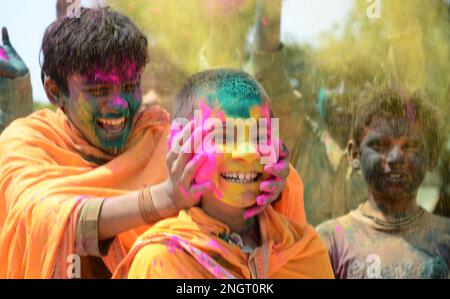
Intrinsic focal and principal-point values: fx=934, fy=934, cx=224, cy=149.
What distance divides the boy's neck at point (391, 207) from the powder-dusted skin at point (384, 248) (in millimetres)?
34

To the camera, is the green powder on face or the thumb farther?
the thumb

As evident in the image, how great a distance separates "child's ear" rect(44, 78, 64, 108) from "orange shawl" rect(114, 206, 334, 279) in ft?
2.29

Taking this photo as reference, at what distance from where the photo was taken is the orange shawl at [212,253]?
318 centimetres

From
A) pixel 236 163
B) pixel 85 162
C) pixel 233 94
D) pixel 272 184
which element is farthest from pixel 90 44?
pixel 272 184

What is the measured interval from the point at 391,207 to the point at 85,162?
1269 millimetres

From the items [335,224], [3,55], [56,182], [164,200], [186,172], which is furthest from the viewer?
[335,224]

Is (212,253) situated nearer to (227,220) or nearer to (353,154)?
(227,220)

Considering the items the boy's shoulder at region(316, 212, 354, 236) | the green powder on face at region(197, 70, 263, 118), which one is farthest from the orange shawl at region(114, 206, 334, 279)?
the boy's shoulder at region(316, 212, 354, 236)

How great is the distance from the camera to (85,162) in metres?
3.54

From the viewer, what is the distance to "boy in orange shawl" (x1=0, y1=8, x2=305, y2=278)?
11.1 feet

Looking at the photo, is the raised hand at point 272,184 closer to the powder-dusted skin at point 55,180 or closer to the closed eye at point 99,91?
the powder-dusted skin at point 55,180

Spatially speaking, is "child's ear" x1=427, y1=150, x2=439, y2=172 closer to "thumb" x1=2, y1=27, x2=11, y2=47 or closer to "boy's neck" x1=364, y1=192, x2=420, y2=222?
"boy's neck" x1=364, y1=192, x2=420, y2=222

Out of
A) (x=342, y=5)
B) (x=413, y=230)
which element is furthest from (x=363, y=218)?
(x=342, y=5)

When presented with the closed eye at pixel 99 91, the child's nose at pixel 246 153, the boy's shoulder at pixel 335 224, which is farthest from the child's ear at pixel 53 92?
the boy's shoulder at pixel 335 224
